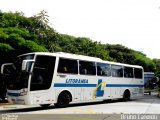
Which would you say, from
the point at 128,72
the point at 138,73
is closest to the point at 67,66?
the point at 128,72

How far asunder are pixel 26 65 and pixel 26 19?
1615 centimetres

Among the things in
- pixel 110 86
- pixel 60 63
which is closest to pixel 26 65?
pixel 60 63

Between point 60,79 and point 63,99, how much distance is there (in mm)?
1167

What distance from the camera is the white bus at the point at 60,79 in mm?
16344

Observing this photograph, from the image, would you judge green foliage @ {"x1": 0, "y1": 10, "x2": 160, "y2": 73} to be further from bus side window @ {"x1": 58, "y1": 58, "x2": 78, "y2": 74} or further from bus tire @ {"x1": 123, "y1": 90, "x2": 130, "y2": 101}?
bus tire @ {"x1": 123, "y1": 90, "x2": 130, "y2": 101}

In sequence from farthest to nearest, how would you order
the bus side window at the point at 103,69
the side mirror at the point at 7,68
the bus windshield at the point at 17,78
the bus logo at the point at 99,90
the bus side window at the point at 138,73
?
the bus side window at the point at 138,73 < the bus side window at the point at 103,69 < the bus logo at the point at 99,90 < the side mirror at the point at 7,68 < the bus windshield at the point at 17,78

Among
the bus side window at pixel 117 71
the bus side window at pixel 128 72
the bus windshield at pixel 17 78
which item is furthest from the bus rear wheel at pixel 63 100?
the bus side window at pixel 128 72

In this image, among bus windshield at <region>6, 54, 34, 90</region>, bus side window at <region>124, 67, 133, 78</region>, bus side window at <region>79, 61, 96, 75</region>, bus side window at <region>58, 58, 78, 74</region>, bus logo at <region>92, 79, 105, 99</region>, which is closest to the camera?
bus windshield at <region>6, 54, 34, 90</region>

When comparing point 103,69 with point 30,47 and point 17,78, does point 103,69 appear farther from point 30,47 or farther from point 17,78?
point 17,78

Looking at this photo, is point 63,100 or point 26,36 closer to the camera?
point 63,100

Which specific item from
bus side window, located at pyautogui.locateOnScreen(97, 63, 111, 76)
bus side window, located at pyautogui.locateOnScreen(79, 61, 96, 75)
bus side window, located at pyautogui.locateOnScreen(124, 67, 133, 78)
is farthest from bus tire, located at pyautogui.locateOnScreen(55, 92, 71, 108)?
bus side window, located at pyautogui.locateOnScreen(124, 67, 133, 78)

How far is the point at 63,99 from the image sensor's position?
1842cm

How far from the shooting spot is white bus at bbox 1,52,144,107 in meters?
16.3

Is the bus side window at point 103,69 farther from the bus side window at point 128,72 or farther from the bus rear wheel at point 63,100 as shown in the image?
the bus rear wheel at point 63,100
